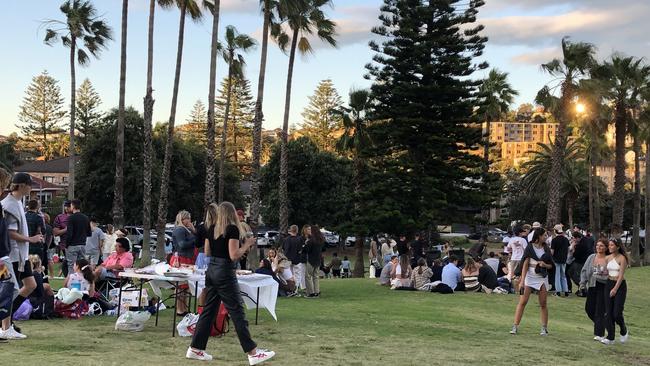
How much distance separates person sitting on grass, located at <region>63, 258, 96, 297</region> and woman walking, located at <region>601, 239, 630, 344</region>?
7.52m

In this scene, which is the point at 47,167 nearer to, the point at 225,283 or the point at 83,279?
the point at 83,279

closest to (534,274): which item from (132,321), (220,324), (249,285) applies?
(249,285)

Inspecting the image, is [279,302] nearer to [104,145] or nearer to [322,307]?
[322,307]

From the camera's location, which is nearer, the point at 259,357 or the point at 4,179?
the point at 259,357

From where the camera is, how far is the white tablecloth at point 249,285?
9414 mm

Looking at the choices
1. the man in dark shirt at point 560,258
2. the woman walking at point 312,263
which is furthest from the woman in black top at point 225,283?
the man in dark shirt at point 560,258

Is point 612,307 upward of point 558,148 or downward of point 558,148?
downward

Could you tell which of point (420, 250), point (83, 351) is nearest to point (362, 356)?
point (83, 351)

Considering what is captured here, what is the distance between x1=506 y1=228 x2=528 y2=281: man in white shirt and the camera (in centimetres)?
1716

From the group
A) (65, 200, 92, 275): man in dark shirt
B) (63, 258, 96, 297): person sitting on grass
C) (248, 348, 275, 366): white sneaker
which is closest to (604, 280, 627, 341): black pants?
(248, 348, 275, 366): white sneaker

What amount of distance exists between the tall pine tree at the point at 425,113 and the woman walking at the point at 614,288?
24.8m

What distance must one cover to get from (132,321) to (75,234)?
13.4 ft

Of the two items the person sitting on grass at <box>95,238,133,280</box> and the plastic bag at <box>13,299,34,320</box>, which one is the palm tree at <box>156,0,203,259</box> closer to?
the person sitting on grass at <box>95,238,133,280</box>

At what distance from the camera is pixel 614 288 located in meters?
9.99
